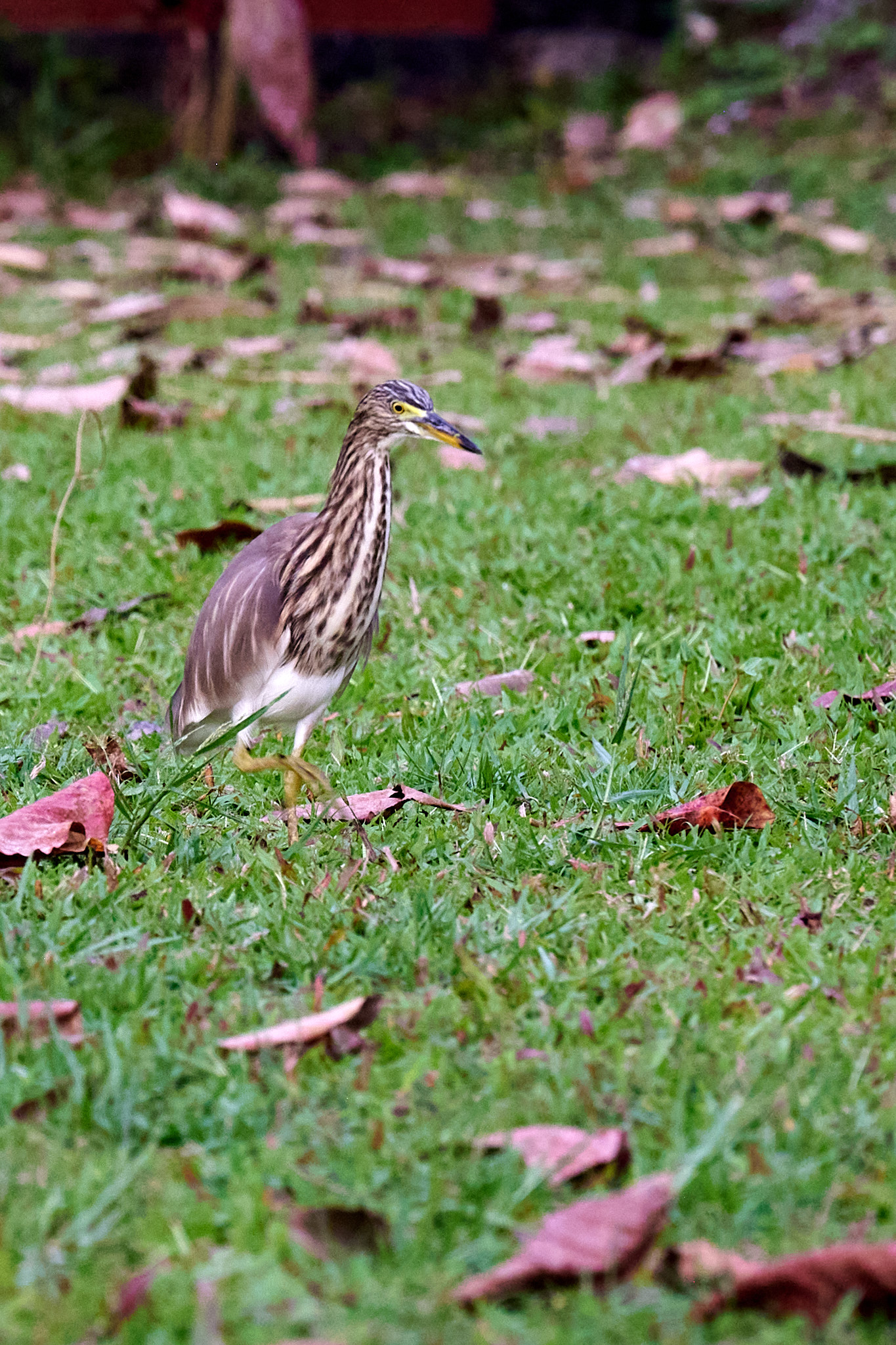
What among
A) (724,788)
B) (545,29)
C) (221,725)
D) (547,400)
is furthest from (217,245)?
(724,788)

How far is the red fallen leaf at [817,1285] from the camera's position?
6.31 feet

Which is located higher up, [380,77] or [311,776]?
[380,77]

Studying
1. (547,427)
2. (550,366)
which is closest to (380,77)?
(550,366)

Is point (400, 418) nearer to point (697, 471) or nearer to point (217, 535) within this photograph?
point (217, 535)

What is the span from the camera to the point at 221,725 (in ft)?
13.0

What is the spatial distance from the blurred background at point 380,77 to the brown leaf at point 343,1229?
9540 millimetres

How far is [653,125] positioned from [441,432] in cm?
902

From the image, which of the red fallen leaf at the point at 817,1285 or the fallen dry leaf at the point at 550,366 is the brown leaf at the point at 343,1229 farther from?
the fallen dry leaf at the point at 550,366

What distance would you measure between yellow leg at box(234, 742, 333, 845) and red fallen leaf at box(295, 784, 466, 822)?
4cm

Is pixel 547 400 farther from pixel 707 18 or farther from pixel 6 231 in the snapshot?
pixel 707 18

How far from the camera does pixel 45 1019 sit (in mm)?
2549

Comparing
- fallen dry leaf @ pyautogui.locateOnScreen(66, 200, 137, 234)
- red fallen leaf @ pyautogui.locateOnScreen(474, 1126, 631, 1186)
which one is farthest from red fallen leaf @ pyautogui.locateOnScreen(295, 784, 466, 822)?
fallen dry leaf @ pyautogui.locateOnScreen(66, 200, 137, 234)

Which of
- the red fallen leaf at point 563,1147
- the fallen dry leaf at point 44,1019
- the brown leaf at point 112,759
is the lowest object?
the brown leaf at point 112,759

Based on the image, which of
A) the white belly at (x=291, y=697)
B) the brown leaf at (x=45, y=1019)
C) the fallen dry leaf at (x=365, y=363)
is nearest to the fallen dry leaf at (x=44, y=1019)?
the brown leaf at (x=45, y=1019)
